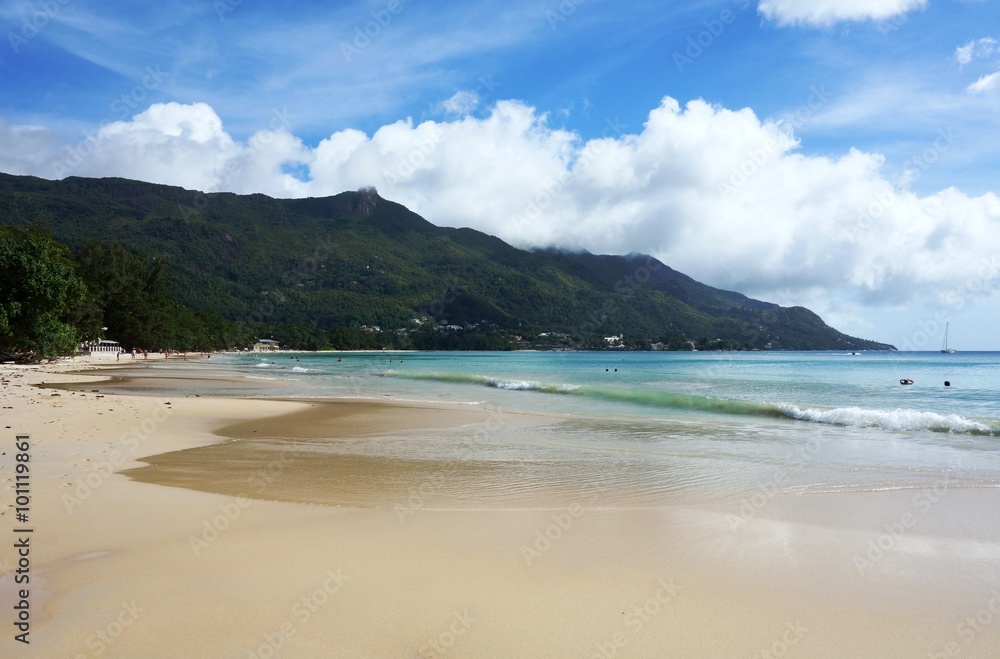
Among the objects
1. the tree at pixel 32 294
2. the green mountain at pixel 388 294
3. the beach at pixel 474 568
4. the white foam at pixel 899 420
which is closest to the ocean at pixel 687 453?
the white foam at pixel 899 420

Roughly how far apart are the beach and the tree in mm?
31872

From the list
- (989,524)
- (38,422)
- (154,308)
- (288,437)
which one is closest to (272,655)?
(989,524)

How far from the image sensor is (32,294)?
3388cm

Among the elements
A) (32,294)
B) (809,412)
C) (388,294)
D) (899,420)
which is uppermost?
(388,294)

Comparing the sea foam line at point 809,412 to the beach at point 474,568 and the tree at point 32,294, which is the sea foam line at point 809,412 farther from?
the tree at point 32,294

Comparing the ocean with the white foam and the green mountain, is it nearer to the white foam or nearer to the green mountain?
the white foam

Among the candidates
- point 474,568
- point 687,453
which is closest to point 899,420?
point 687,453

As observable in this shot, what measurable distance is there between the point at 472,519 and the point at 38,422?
11842 mm

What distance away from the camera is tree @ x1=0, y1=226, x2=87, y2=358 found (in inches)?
1313

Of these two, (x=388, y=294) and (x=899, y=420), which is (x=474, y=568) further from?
(x=388, y=294)

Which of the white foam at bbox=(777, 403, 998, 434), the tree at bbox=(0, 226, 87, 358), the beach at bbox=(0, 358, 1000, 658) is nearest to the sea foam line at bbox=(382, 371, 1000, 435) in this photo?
the white foam at bbox=(777, 403, 998, 434)

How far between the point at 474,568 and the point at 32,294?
130 ft

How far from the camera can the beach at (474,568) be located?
151 inches

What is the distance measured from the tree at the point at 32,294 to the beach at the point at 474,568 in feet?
105
